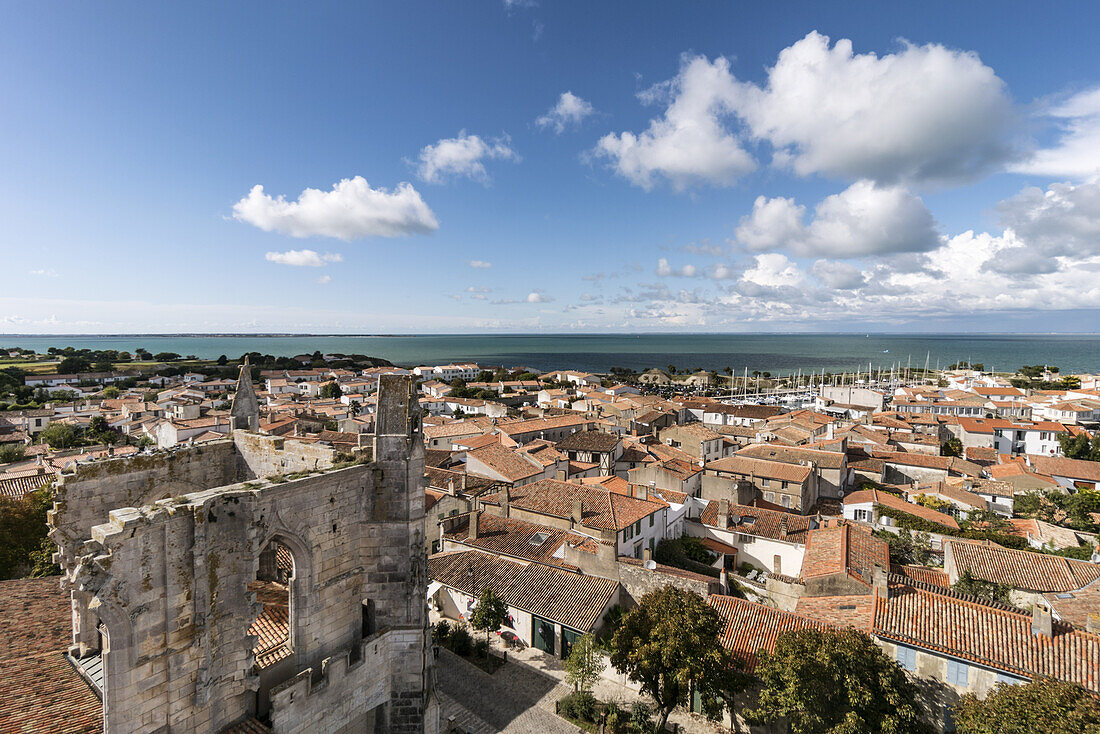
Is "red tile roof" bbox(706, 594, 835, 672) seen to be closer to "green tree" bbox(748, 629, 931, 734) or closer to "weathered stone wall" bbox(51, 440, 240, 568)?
"green tree" bbox(748, 629, 931, 734)

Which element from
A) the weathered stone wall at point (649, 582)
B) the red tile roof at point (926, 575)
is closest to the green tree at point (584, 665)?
the weathered stone wall at point (649, 582)

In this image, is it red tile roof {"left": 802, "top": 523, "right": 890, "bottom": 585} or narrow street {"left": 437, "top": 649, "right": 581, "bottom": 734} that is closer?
narrow street {"left": 437, "top": 649, "right": 581, "bottom": 734}

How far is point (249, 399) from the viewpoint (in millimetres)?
15359

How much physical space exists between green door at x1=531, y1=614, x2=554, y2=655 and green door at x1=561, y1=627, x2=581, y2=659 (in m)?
0.64

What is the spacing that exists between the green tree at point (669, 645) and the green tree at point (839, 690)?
207cm

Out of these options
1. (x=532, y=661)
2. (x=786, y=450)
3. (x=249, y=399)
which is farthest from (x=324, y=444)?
(x=786, y=450)

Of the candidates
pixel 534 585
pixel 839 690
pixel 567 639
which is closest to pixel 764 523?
pixel 534 585

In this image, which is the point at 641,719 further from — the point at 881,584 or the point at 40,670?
the point at 40,670

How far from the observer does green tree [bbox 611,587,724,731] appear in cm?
1623

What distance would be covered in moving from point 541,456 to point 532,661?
82.7 feet

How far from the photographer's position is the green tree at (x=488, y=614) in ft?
72.1

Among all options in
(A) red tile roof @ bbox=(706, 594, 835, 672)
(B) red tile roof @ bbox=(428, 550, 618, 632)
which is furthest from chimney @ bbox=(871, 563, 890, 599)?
(B) red tile roof @ bbox=(428, 550, 618, 632)

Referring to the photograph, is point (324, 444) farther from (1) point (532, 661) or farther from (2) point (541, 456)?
(2) point (541, 456)

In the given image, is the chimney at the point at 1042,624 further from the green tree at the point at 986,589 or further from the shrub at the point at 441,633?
the shrub at the point at 441,633
